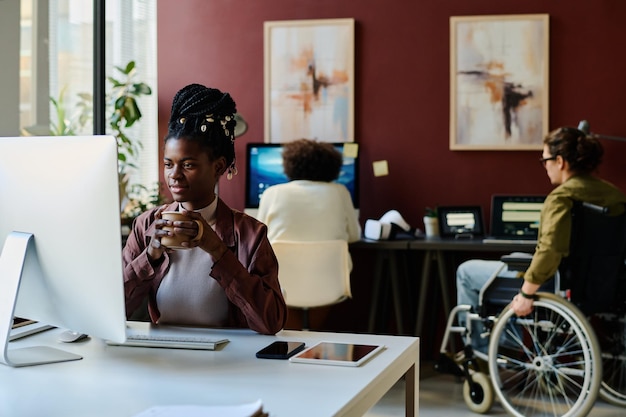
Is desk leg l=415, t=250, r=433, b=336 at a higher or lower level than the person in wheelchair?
lower

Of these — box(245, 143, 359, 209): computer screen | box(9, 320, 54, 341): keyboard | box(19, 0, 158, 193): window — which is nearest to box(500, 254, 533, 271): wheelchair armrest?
box(245, 143, 359, 209): computer screen

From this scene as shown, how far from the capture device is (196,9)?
5.54 metres

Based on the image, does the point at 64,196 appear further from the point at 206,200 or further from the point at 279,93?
the point at 279,93

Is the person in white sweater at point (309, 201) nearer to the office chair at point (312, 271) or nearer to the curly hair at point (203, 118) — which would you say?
the office chair at point (312, 271)

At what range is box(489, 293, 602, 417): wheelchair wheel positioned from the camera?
3.58 metres

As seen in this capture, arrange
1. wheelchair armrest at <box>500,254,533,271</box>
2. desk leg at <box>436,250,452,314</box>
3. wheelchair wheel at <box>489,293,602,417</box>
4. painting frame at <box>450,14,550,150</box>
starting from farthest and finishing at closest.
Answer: painting frame at <box>450,14,550,150</box> → desk leg at <box>436,250,452,314</box> → wheelchair armrest at <box>500,254,533,271</box> → wheelchair wheel at <box>489,293,602,417</box>

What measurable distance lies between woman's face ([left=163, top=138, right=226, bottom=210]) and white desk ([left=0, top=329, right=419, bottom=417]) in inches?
15.1

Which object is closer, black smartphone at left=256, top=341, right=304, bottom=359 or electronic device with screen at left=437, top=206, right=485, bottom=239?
black smartphone at left=256, top=341, right=304, bottom=359

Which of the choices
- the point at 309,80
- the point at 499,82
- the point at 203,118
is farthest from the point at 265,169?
the point at 203,118

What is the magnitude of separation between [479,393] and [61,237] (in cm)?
284

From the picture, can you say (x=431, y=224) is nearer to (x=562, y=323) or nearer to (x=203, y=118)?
(x=562, y=323)

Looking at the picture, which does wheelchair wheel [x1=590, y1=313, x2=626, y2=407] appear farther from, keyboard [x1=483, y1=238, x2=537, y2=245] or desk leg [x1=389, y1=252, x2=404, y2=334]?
desk leg [x1=389, y1=252, x2=404, y2=334]

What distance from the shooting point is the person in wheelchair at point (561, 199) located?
366 centimetres

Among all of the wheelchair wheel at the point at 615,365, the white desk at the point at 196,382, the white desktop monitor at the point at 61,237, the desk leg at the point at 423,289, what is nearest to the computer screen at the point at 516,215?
the desk leg at the point at 423,289
